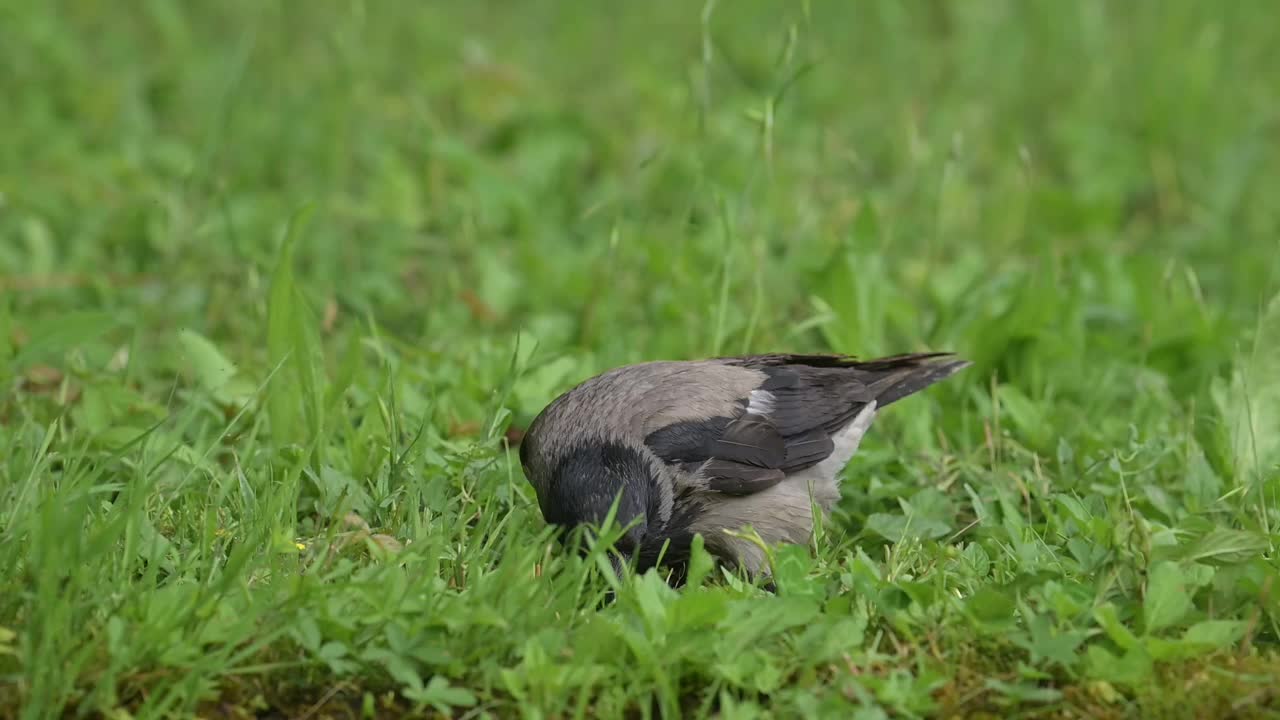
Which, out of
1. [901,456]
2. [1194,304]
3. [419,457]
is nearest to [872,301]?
[901,456]

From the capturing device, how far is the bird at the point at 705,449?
12.9 ft

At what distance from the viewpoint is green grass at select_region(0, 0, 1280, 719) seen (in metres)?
3.18

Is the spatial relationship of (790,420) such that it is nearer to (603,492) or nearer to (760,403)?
(760,403)

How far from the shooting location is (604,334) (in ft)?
Answer: 18.5

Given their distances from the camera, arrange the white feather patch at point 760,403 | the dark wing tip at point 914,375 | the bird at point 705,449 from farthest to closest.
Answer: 1. the dark wing tip at point 914,375
2. the white feather patch at point 760,403
3. the bird at point 705,449

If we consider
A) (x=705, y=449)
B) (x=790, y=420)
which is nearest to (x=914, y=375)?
(x=790, y=420)

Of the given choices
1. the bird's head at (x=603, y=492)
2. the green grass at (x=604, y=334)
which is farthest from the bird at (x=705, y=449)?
the green grass at (x=604, y=334)

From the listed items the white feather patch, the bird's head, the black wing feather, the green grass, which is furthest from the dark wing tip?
the bird's head

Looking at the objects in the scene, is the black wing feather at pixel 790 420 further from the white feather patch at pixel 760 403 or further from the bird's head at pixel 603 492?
the bird's head at pixel 603 492

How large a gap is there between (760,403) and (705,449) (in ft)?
1.13

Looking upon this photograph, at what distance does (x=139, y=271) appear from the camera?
6191 millimetres

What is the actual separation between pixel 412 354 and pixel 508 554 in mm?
2029

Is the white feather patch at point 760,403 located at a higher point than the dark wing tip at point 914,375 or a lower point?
higher

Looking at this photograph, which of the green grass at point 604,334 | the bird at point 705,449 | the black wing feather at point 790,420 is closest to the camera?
the green grass at point 604,334
